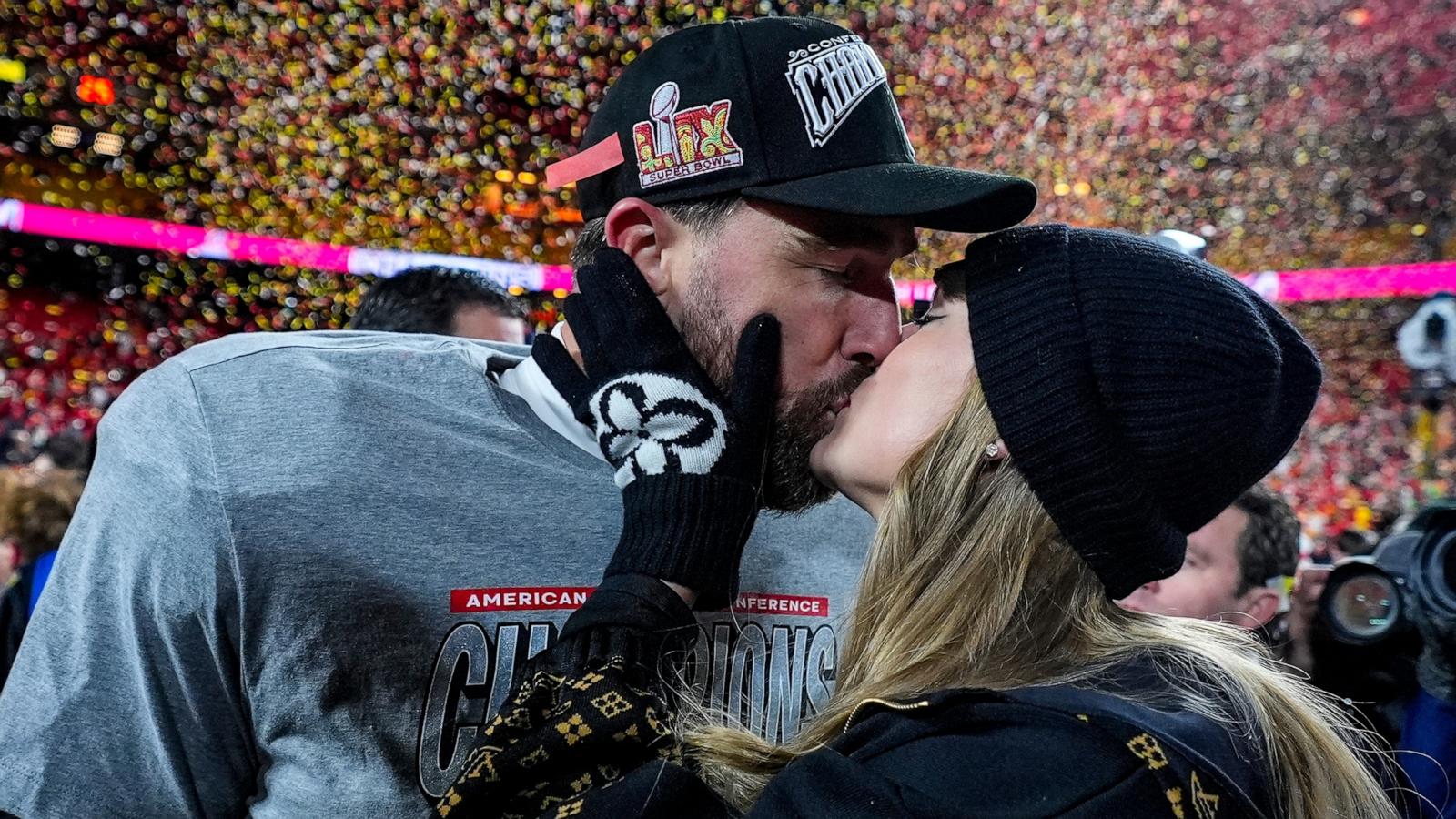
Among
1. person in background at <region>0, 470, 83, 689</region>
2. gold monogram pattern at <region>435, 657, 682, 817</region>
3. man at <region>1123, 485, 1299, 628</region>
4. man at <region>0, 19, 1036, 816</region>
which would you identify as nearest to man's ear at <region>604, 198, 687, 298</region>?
man at <region>0, 19, 1036, 816</region>

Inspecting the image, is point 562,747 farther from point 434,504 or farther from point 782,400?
point 782,400

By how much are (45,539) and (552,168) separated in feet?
7.91

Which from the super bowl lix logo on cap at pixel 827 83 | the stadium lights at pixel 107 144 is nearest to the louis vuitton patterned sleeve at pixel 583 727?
the super bowl lix logo on cap at pixel 827 83

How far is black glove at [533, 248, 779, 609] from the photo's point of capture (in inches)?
50.3

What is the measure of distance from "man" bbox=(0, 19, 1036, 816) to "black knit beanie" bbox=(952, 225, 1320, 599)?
179 millimetres

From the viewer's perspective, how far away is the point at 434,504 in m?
1.35

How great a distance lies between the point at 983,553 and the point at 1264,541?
5.57 ft

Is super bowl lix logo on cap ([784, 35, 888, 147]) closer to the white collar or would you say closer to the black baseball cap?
the black baseball cap

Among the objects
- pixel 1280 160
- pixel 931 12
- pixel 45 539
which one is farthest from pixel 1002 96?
pixel 45 539

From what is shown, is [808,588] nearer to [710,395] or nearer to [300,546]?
[710,395]

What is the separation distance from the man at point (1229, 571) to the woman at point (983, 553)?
1.28 m

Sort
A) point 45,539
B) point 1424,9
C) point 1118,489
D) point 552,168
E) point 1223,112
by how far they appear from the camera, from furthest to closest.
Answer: point 1223,112
point 1424,9
point 45,539
point 552,168
point 1118,489

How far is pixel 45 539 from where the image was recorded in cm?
326

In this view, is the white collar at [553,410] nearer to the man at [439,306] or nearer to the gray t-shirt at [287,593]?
the gray t-shirt at [287,593]
